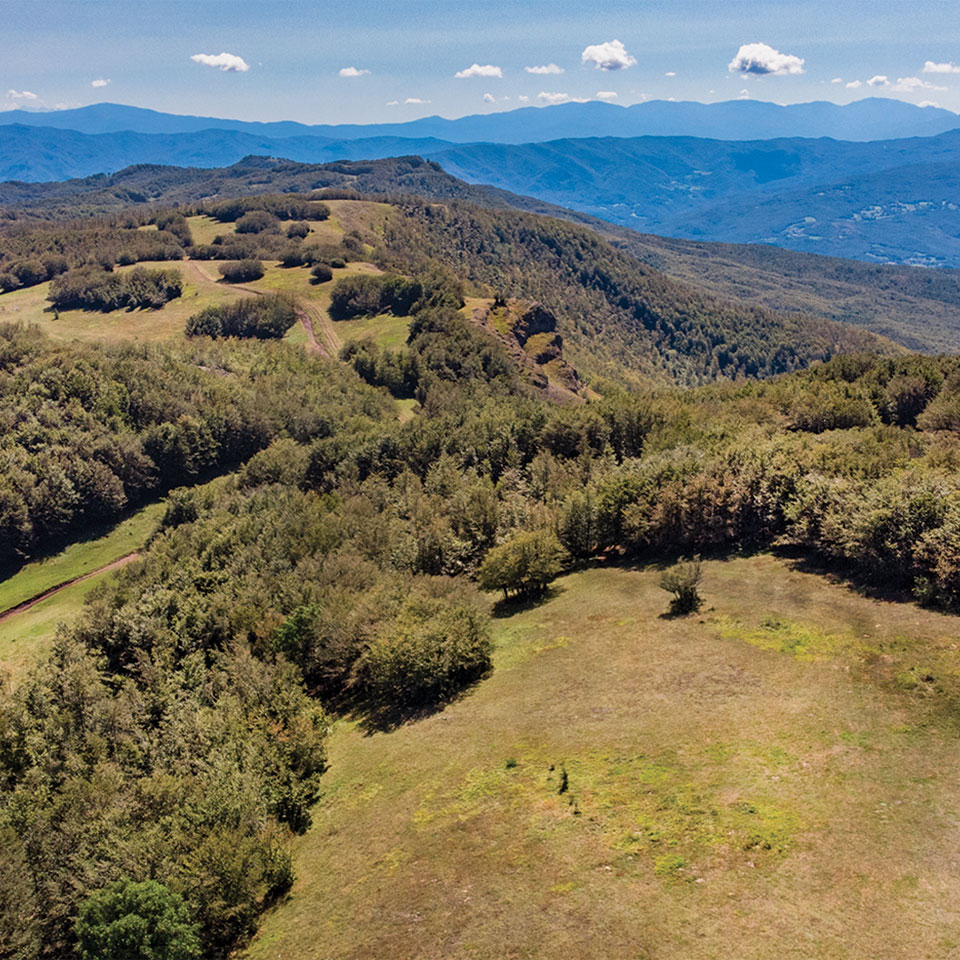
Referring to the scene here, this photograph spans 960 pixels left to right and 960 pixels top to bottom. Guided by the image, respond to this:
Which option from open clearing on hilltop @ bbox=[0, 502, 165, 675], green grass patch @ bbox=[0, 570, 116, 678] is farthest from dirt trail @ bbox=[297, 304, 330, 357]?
green grass patch @ bbox=[0, 570, 116, 678]

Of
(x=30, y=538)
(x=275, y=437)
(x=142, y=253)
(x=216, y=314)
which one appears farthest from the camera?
(x=142, y=253)

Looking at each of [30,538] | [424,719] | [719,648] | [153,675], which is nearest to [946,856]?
[719,648]

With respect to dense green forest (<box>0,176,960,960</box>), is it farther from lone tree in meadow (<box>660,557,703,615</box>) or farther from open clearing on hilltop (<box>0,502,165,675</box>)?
lone tree in meadow (<box>660,557,703,615</box>)

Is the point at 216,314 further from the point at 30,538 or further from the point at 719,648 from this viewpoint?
the point at 719,648

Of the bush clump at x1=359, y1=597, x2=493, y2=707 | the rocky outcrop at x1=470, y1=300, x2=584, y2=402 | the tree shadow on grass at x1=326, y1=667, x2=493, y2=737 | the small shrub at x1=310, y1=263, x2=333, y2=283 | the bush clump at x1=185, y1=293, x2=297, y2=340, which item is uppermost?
the small shrub at x1=310, y1=263, x2=333, y2=283

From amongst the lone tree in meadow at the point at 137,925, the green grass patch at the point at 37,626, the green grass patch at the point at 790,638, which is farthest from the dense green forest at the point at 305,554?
the green grass patch at the point at 37,626
